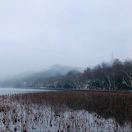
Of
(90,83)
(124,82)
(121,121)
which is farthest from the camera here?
(90,83)

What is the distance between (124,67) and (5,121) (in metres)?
79.7

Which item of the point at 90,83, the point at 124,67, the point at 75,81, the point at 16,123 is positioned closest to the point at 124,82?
the point at 124,67

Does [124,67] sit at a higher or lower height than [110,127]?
higher

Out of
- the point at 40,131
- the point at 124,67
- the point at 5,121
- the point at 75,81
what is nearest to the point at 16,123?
the point at 5,121

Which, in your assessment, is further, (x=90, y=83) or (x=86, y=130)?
(x=90, y=83)

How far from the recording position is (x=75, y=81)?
134 meters

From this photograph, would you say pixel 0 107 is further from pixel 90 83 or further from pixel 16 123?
pixel 90 83

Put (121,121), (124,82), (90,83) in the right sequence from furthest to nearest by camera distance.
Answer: (90,83) → (124,82) → (121,121)

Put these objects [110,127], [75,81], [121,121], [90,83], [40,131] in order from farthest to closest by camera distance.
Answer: [75,81] < [90,83] < [121,121] < [110,127] < [40,131]

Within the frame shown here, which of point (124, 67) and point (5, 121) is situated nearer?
point (5, 121)

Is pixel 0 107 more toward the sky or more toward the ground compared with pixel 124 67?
more toward the ground

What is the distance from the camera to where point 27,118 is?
2166cm

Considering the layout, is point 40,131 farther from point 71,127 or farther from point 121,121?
Result: point 121,121

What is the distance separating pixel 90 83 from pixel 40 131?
98.0m
